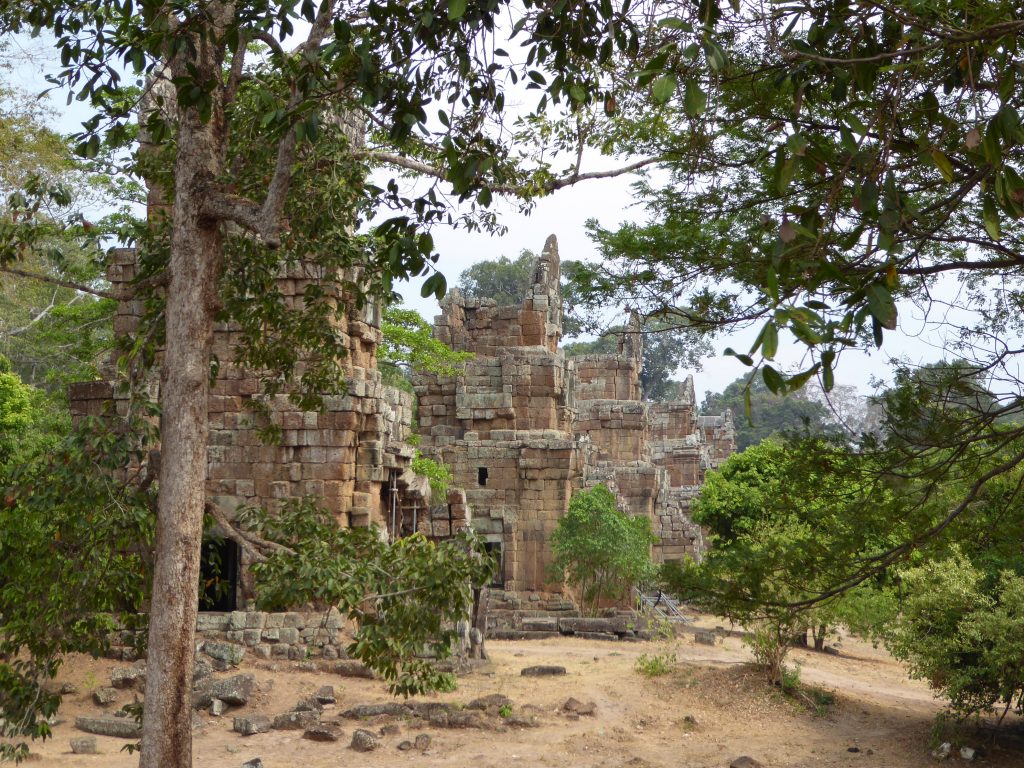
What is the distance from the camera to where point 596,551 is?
2173cm

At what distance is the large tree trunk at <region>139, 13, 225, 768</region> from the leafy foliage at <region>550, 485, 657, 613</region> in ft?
50.4

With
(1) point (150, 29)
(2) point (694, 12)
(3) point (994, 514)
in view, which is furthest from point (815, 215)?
(3) point (994, 514)

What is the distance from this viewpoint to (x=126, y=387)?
7.07m

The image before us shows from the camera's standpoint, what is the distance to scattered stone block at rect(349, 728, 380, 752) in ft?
35.2

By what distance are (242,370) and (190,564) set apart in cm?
787

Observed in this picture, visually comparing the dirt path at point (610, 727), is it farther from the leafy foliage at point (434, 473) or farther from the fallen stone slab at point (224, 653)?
the leafy foliage at point (434, 473)

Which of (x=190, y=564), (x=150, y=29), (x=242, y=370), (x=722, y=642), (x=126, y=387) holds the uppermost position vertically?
(x=150, y=29)

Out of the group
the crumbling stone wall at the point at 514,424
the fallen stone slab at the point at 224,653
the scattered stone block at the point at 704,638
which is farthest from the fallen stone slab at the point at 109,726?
the scattered stone block at the point at 704,638

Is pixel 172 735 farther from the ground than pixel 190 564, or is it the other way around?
pixel 190 564

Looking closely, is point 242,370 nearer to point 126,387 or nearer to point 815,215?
point 126,387

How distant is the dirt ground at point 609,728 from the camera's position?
10.6 metres

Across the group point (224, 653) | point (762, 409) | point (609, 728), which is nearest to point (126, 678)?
point (224, 653)

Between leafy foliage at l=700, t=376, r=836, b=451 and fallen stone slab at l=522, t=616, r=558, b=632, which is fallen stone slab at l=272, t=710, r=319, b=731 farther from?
leafy foliage at l=700, t=376, r=836, b=451

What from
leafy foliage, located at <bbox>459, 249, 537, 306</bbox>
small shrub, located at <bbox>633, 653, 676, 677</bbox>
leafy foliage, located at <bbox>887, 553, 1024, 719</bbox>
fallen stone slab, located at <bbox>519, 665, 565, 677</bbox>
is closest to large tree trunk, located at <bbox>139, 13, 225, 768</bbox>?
leafy foliage, located at <bbox>887, 553, 1024, 719</bbox>
